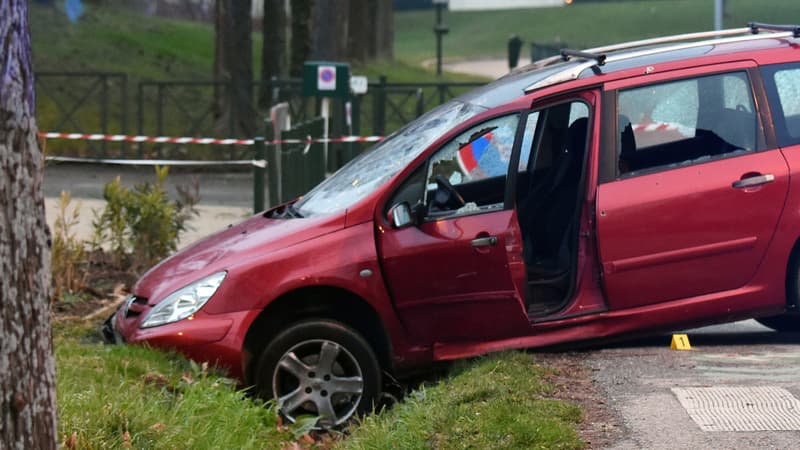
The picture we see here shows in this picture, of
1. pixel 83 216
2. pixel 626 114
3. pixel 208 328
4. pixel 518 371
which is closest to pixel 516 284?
pixel 518 371

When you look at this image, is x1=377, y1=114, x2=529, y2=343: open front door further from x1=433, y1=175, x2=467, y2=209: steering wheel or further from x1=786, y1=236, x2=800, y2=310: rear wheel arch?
x1=786, y1=236, x2=800, y2=310: rear wheel arch

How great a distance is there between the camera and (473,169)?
778cm

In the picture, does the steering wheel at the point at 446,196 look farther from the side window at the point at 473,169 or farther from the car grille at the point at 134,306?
the car grille at the point at 134,306

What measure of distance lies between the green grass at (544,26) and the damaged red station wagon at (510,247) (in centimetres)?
3411

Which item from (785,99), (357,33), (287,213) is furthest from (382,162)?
(357,33)

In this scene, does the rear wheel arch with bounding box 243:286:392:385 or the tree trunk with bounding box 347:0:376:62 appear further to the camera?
the tree trunk with bounding box 347:0:376:62

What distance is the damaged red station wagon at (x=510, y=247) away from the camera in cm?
734

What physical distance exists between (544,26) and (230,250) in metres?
66.1

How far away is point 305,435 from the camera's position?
722 cm

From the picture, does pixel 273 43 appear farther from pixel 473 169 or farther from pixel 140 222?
pixel 473 169

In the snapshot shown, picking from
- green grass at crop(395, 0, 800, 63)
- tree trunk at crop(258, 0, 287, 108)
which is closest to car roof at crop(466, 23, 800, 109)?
tree trunk at crop(258, 0, 287, 108)

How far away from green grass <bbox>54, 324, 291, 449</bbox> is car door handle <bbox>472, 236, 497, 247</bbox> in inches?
53.1

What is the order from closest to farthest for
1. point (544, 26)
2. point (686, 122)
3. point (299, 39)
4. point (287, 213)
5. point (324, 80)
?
point (686, 122), point (287, 213), point (324, 80), point (299, 39), point (544, 26)

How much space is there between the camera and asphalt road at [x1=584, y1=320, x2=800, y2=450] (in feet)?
19.0
